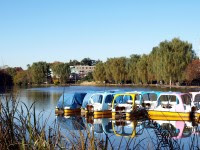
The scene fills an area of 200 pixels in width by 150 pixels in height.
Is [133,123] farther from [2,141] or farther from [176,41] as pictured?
[176,41]

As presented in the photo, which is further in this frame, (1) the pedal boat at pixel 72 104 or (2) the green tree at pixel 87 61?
(2) the green tree at pixel 87 61

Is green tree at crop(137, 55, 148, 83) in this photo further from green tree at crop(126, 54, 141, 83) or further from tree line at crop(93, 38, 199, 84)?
green tree at crop(126, 54, 141, 83)

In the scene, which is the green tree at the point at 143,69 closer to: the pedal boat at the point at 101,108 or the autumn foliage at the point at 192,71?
the autumn foliage at the point at 192,71

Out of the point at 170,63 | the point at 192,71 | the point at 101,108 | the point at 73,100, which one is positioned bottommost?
the point at 101,108

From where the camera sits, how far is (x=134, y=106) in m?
18.7

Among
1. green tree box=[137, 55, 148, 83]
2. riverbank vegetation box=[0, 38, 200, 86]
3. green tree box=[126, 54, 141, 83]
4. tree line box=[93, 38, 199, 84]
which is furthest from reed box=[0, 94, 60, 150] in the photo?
green tree box=[126, 54, 141, 83]

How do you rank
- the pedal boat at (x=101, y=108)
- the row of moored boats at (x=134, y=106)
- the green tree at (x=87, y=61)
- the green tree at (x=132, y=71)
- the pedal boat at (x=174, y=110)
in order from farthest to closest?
the green tree at (x=87, y=61)
the green tree at (x=132, y=71)
the pedal boat at (x=101, y=108)
the row of moored boats at (x=134, y=106)
the pedal boat at (x=174, y=110)

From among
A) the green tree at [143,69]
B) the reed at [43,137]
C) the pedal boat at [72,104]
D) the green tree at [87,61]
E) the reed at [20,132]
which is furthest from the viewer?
the green tree at [87,61]

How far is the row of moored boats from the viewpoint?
1744cm

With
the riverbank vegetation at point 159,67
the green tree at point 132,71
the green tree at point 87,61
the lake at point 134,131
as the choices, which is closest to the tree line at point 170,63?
the riverbank vegetation at point 159,67

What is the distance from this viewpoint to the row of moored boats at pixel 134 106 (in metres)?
17.4

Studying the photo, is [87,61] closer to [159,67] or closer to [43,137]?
[159,67]

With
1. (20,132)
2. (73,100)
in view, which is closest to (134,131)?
(73,100)

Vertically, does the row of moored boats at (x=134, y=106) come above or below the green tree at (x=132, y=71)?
below
